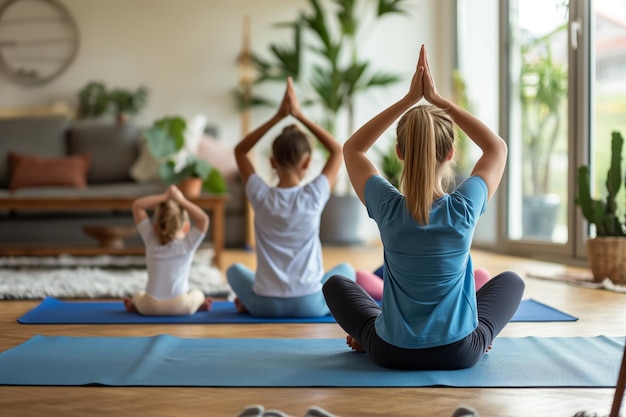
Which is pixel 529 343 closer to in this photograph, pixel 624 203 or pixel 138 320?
pixel 138 320

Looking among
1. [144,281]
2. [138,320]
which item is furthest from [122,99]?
[138,320]

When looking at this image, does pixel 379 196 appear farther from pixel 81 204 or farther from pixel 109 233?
pixel 109 233

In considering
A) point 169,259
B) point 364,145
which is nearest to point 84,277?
point 169,259

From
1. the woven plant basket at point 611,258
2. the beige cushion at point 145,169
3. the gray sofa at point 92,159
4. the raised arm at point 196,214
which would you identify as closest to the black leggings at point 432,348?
the raised arm at point 196,214

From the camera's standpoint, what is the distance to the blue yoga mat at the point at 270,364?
79.0 inches

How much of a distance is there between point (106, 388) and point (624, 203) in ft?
9.80

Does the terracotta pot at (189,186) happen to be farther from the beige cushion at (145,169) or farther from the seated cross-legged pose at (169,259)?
the seated cross-legged pose at (169,259)

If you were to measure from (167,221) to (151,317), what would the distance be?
14.1 inches

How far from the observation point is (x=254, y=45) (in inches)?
285

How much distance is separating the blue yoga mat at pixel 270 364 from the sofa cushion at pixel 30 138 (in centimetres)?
414

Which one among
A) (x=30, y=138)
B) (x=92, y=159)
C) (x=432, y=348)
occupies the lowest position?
(x=432, y=348)

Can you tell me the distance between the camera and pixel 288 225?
3.02 meters

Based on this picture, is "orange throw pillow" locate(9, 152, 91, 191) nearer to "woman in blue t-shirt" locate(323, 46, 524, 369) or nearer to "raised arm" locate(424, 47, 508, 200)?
"woman in blue t-shirt" locate(323, 46, 524, 369)

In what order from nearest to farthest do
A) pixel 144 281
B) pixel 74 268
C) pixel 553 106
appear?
pixel 144 281 → pixel 74 268 → pixel 553 106
